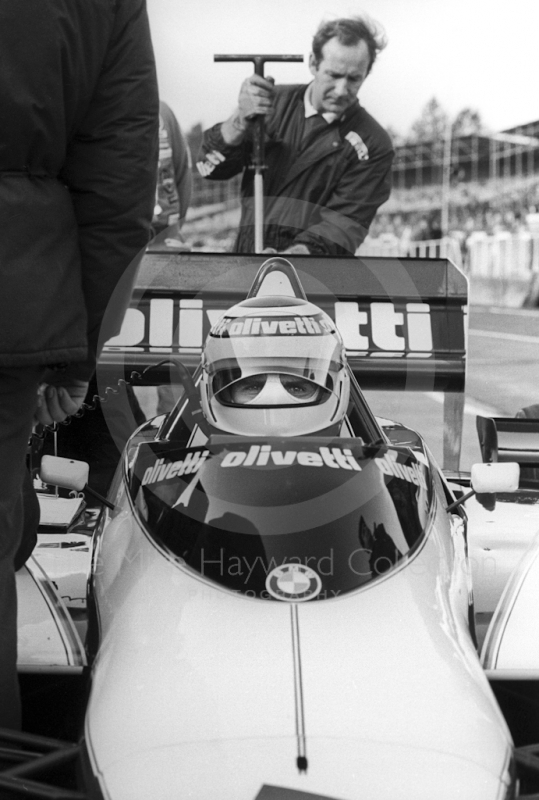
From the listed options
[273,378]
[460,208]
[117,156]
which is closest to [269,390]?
[273,378]

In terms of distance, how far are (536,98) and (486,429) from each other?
3334 mm

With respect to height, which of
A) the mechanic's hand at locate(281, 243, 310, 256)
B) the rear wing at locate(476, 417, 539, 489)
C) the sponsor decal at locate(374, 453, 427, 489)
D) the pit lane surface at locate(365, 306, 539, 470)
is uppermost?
the mechanic's hand at locate(281, 243, 310, 256)

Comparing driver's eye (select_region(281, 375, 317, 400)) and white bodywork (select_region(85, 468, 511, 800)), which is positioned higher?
driver's eye (select_region(281, 375, 317, 400))

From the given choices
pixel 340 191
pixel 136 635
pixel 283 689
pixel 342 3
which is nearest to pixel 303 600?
pixel 283 689

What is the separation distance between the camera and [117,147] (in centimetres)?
186

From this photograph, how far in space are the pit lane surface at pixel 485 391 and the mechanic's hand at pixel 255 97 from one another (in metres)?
2.38

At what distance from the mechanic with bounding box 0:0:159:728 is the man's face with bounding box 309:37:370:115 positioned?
3393mm

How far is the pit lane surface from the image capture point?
702cm

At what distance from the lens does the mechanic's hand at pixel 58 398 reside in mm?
2059

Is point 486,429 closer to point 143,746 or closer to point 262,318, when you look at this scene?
point 262,318

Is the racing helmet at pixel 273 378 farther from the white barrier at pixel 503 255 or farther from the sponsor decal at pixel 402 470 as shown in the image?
the white barrier at pixel 503 255

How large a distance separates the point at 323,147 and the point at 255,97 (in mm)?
441

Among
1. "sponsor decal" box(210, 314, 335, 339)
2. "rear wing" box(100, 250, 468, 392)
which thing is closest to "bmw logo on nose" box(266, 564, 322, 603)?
"sponsor decal" box(210, 314, 335, 339)

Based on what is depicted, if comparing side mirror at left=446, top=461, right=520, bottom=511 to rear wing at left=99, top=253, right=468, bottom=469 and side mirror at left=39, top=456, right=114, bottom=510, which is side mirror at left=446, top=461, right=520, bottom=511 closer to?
side mirror at left=39, top=456, right=114, bottom=510
